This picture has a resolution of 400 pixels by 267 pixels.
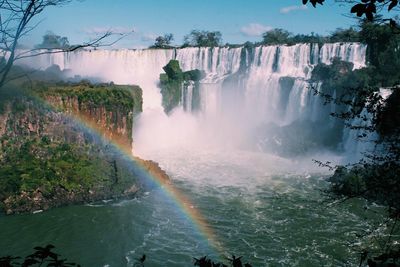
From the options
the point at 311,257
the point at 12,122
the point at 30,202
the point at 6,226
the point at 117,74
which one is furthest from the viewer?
the point at 117,74

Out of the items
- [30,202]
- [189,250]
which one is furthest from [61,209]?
[189,250]

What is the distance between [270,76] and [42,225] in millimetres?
23798

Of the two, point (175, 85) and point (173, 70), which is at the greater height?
point (173, 70)

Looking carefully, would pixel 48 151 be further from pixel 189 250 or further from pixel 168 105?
pixel 168 105

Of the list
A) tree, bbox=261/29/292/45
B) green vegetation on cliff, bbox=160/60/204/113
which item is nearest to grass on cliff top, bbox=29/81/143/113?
green vegetation on cliff, bbox=160/60/204/113

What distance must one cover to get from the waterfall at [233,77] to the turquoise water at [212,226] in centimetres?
1177

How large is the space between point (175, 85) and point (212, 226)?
22.4m

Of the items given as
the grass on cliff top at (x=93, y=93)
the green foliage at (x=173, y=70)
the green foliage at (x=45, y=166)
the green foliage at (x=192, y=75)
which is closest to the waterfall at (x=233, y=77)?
the green foliage at (x=192, y=75)

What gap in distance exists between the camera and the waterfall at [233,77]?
31.8m

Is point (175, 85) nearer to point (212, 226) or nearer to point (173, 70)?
point (173, 70)

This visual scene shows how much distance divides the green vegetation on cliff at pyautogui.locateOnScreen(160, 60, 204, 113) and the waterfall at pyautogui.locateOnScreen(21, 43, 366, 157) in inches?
14.1

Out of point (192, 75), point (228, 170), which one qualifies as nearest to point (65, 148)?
point (228, 170)

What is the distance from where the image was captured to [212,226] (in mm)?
16422

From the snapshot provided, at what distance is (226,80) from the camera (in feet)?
122
